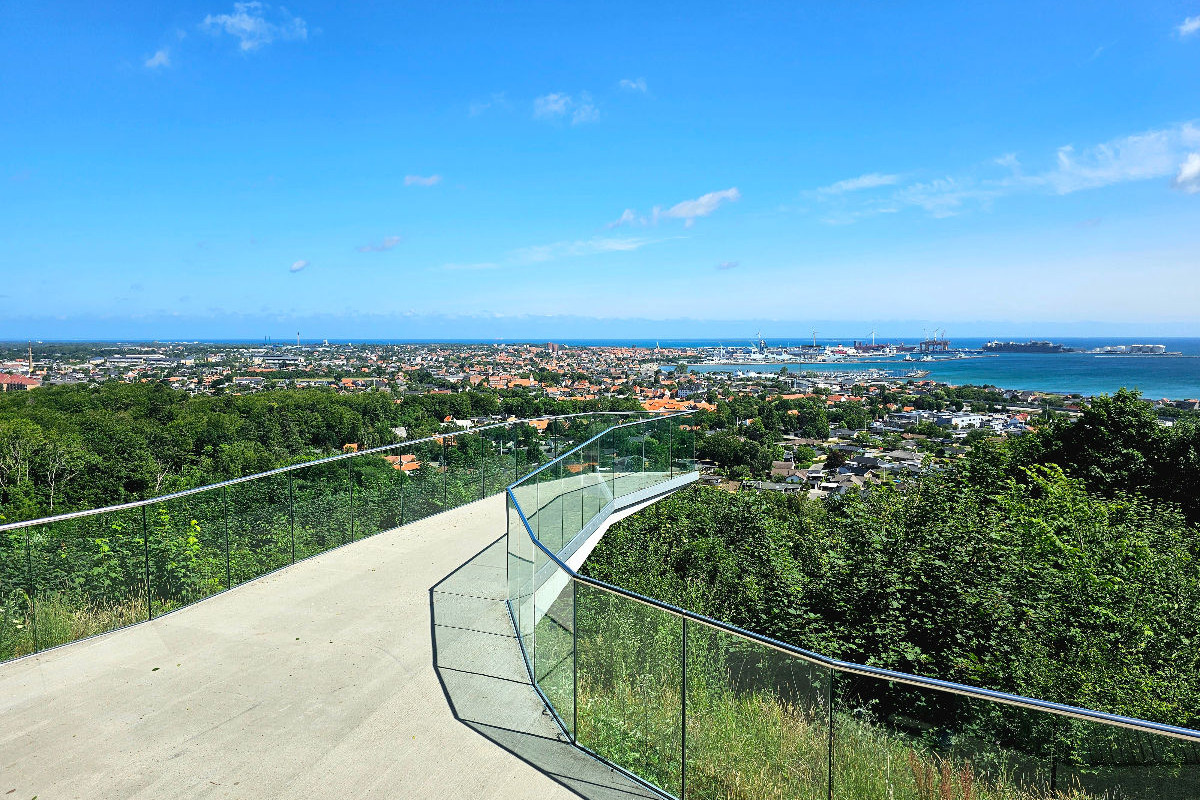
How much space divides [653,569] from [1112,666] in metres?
8.95

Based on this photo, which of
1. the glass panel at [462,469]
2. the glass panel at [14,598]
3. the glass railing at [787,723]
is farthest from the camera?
the glass panel at [462,469]

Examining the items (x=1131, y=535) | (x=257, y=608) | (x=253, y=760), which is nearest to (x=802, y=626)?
(x=1131, y=535)

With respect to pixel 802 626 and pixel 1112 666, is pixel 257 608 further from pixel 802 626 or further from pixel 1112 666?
pixel 1112 666

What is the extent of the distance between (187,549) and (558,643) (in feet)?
16.3

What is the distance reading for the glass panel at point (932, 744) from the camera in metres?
3.09

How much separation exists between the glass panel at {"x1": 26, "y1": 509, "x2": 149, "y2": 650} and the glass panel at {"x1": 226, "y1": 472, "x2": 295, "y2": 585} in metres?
1.18

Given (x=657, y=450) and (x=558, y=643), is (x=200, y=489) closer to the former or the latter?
(x=558, y=643)

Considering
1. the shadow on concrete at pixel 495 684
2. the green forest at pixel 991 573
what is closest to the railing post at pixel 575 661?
the shadow on concrete at pixel 495 684

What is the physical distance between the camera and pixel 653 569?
15.9 meters

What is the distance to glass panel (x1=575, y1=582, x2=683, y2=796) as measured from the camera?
424 centimetres

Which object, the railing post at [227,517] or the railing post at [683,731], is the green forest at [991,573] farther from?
the railing post at [227,517]

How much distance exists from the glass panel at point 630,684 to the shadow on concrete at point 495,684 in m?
0.16

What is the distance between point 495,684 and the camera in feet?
18.8

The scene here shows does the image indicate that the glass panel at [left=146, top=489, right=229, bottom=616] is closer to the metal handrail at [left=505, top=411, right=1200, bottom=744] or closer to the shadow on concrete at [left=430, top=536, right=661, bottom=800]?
the shadow on concrete at [left=430, top=536, right=661, bottom=800]
